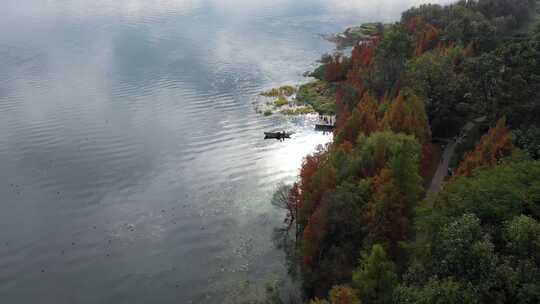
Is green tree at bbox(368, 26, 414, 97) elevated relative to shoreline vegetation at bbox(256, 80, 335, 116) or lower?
elevated

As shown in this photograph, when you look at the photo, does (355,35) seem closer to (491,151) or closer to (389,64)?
(389,64)

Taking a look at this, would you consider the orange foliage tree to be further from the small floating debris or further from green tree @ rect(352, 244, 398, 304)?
the small floating debris

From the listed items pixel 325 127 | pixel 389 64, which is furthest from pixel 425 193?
pixel 325 127

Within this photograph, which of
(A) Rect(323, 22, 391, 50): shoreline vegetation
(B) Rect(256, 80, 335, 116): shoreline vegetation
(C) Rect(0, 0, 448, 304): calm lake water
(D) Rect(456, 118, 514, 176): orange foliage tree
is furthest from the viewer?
(A) Rect(323, 22, 391, 50): shoreline vegetation

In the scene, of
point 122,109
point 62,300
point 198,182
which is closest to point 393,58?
point 198,182

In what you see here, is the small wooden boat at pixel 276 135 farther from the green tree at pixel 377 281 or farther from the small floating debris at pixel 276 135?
the green tree at pixel 377 281

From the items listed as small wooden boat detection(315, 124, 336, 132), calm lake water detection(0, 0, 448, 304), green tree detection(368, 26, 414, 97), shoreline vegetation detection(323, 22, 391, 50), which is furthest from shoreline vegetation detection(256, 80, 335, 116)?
shoreline vegetation detection(323, 22, 391, 50)
